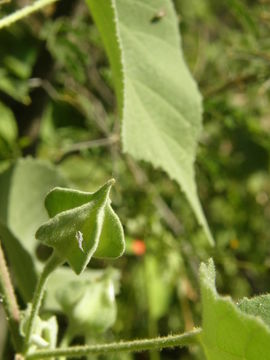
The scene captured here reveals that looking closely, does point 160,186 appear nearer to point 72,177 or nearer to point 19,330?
point 72,177

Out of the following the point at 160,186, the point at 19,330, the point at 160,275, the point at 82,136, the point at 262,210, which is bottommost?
the point at 262,210

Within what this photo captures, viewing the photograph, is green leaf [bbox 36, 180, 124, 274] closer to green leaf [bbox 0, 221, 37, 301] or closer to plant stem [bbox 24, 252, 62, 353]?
plant stem [bbox 24, 252, 62, 353]

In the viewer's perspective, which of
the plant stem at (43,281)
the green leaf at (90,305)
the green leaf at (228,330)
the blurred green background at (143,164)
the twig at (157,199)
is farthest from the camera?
the twig at (157,199)

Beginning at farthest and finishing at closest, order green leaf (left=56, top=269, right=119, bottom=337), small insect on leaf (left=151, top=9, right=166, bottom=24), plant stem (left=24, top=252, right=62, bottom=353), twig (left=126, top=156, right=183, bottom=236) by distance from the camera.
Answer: twig (left=126, top=156, right=183, bottom=236), small insect on leaf (left=151, top=9, right=166, bottom=24), green leaf (left=56, top=269, right=119, bottom=337), plant stem (left=24, top=252, right=62, bottom=353)

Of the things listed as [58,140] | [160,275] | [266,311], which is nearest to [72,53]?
[58,140]

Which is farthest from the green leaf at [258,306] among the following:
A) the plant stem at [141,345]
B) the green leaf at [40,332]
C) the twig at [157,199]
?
the twig at [157,199]

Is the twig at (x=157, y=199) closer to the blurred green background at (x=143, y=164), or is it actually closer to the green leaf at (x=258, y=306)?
the blurred green background at (x=143, y=164)

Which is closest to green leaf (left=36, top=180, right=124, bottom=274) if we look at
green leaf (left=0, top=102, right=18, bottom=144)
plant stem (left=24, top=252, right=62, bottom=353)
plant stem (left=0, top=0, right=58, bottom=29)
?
plant stem (left=24, top=252, right=62, bottom=353)
